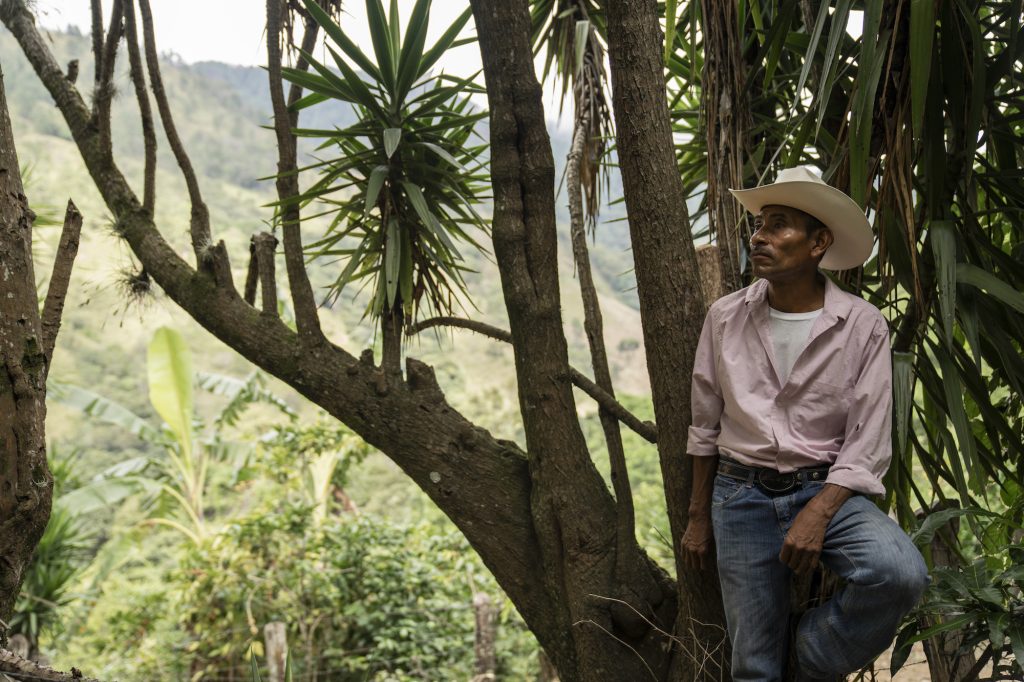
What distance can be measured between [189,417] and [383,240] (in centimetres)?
558

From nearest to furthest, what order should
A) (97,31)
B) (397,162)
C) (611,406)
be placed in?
(611,406) < (397,162) < (97,31)

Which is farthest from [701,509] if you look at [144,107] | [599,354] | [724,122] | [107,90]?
[107,90]

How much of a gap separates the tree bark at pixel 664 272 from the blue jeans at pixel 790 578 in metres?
0.21

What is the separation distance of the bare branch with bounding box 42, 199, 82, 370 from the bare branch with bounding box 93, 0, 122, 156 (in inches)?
46.5

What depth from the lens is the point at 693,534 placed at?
1.84m

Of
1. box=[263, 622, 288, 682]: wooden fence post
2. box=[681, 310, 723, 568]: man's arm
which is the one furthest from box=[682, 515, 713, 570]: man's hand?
box=[263, 622, 288, 682]: wooden fence post

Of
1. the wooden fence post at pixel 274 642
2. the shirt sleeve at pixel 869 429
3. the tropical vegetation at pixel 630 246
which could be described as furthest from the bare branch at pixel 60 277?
the wooden fence post at pixel 274 642

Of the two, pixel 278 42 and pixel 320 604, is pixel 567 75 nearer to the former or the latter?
pixel 278 42

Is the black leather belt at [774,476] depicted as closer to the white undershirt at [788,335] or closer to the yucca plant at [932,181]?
the white undershirt at [788,335]

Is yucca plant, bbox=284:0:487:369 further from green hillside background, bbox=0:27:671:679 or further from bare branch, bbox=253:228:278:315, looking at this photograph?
green hillside background, bbox=0:27:671:679

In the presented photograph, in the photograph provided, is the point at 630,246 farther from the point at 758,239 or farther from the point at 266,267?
the point at 266,267

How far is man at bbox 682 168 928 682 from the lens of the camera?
154cm

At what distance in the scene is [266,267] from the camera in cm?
261

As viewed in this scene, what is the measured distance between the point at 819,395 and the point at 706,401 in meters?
0.26
